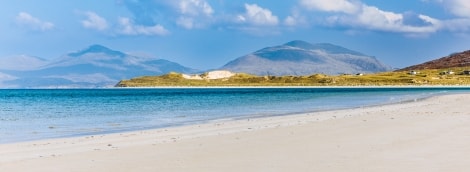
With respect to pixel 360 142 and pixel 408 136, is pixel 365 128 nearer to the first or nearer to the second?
pixel 408 136

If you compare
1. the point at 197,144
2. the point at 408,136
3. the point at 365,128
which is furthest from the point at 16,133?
the point at 408,136

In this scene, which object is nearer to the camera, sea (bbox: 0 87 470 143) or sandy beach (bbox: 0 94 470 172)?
sandy beach (bbox: 0 94 470 172)

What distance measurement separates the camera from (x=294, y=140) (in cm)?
1833

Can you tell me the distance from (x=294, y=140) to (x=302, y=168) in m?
5.98

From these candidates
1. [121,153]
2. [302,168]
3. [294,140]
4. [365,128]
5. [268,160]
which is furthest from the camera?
[365,128]

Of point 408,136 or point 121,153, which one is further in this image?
point 408,136

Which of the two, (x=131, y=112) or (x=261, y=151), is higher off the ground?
(x=131, y=112)

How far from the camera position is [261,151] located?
51.1 feet

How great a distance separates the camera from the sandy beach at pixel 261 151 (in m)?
12.8

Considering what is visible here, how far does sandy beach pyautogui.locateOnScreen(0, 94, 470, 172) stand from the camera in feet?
42.0

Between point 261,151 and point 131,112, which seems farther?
point 131,112

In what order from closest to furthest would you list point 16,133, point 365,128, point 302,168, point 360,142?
point 302,168
point 360,142
point 365,128
point 16,133

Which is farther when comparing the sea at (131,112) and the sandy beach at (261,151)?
the sea at (131,112)

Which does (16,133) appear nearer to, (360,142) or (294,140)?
(294,140)
